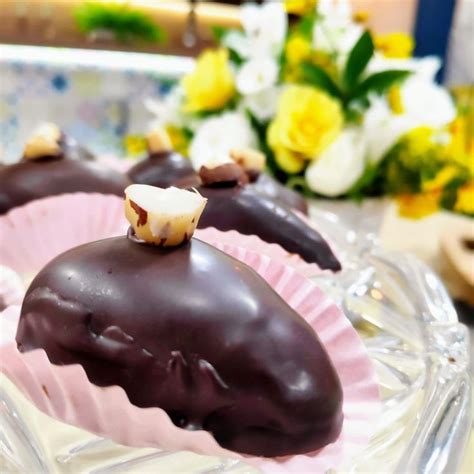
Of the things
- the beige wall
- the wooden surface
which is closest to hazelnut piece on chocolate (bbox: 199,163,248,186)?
the wooden surface

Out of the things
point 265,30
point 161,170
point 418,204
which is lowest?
point 418,204

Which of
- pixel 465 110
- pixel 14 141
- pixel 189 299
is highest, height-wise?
pixel 189 299

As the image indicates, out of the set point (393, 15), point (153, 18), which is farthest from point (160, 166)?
point (393, 15)

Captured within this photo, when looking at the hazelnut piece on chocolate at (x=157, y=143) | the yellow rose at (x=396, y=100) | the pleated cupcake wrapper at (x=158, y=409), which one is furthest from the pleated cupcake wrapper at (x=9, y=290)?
the yellow rose at (x=396, y=100)

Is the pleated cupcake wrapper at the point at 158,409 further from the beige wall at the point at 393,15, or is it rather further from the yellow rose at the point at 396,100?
the beige wall at the point at 393,15

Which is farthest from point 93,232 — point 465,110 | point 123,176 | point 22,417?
point 465,110

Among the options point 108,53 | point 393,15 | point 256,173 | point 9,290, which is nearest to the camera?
point 9,290

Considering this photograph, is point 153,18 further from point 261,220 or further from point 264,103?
point 261,220

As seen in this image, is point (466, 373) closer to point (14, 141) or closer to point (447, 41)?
point (14, 141)
